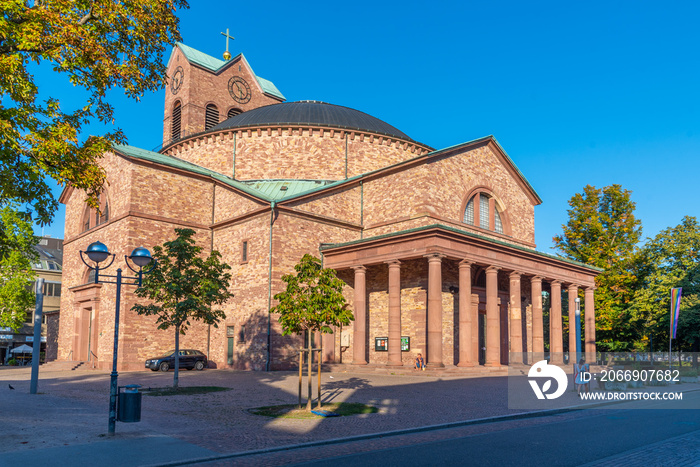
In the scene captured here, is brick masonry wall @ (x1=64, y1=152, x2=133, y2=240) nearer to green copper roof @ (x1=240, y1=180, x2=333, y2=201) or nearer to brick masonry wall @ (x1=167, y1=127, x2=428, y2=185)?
brick masonry wall @ (x1=167, y1=127, x2=428, y2=185)

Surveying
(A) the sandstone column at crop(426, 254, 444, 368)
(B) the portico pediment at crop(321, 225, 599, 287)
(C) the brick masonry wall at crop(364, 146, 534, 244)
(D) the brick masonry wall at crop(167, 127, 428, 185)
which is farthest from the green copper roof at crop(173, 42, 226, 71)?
(A) the sandstone column at crop(426, 254, 444, 368)

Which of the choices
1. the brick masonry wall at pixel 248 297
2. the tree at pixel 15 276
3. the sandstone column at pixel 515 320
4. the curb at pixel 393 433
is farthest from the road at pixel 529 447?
the tree at pixel 15 276

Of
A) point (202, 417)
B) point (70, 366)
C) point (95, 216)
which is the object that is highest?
point (95, 216)

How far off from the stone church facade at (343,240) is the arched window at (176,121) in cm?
912

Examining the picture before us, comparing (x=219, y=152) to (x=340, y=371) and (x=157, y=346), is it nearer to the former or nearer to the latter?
(x=157, y=346)

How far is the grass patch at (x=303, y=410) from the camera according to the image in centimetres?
1441

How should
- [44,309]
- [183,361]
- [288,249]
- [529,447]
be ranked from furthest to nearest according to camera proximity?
[44,309] → [183,361] → [288,249] → [529,447]

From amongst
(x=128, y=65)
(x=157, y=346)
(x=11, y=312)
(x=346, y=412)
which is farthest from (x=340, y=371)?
(x=11, y=312)

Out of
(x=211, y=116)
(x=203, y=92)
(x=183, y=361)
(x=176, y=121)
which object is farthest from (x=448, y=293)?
(x=176, y=121)

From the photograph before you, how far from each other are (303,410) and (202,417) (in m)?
2.61

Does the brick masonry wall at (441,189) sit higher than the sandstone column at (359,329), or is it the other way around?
the brick masonry wall at (441,189)

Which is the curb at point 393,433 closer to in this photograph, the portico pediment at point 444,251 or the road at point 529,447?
the road at point 529,447

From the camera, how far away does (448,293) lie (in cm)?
3253

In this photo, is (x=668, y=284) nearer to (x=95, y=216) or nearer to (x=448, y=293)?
(x=448, y=293)
